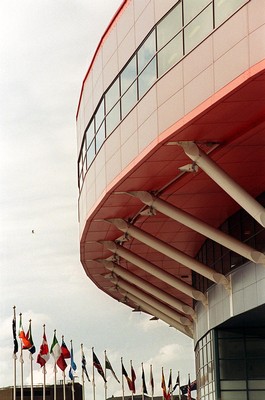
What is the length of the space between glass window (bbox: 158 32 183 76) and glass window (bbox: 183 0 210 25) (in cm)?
68

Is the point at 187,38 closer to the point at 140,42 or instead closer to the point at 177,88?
the point at 177,88

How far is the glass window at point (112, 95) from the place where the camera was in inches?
1362

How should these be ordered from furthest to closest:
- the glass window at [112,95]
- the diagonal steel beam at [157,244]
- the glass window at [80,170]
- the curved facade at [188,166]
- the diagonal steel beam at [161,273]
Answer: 1. the glass window at [80,170]
2. the diagonal steel beam at [161,273]
3. the diagonal steel beam at [157,244]
4. the glass window at [112,95]
5. the curved facade at [188,166]

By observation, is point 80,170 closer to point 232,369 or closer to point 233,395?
point 232,369

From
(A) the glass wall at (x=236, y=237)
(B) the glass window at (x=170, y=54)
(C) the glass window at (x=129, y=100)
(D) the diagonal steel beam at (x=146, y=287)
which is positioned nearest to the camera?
(B) the glass window at (x=170, y=54)

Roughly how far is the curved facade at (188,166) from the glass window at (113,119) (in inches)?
2.9

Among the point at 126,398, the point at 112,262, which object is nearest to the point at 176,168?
A: the point at 112,262

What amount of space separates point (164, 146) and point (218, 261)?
11336 millimetres

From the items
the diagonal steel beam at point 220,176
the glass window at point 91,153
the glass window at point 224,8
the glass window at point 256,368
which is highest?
the glass window at point 91,153

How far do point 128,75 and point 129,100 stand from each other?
926 mm

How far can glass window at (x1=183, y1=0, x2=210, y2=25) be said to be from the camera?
26.8 metres

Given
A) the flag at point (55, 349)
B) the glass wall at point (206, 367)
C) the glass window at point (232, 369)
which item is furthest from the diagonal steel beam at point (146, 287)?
the flag at point (55, 349)

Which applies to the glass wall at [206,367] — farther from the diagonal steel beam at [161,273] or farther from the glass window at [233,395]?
the diagonal steel beam at [161,273]

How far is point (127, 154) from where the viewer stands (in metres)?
31.8
